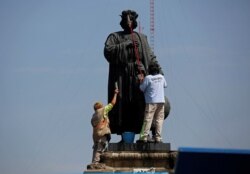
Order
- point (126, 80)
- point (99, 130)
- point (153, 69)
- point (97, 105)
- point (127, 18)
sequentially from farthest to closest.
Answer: point (127, 18) → point (126, 80) → point (153, 69) → point (97, 105) → point (99, 130)

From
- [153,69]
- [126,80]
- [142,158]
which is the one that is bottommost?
[142,158]

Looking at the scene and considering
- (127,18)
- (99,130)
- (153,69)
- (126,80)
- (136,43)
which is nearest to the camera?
(99,130)

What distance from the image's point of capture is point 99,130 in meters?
13.3

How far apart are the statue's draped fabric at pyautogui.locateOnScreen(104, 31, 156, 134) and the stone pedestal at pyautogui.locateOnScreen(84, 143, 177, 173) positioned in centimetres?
113

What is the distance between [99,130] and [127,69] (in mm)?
1895

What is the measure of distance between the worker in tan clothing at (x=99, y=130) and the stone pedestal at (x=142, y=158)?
173 mm

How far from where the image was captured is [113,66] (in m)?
14.7

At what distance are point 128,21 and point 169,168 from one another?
154 inches

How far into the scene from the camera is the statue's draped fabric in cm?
1425

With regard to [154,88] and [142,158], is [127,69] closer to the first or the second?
[154,88]

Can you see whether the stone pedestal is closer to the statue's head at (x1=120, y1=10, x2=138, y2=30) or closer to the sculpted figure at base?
the sculpted figure at base

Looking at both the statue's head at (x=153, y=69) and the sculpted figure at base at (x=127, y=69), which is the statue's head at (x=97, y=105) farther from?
the statue's head at (x=153, y=69)

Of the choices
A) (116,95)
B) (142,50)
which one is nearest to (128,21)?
(142,50)

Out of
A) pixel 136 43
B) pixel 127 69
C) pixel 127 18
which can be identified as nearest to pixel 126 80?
pixel 127 69
